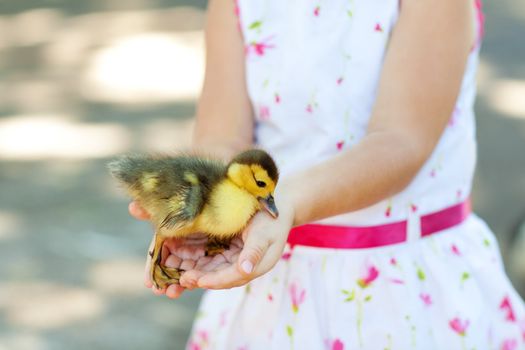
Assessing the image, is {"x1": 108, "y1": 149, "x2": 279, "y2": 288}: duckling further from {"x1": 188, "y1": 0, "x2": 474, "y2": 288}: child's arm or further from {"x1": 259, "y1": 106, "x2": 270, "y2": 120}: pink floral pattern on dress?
{"x1": 259, "y1": 106, "x2": 270, "y2": 120}: pink floral pattern on dress

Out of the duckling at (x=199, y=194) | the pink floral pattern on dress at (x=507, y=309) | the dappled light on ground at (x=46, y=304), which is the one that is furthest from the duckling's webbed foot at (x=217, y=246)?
the dappled light on ground at (x=46, y=304)

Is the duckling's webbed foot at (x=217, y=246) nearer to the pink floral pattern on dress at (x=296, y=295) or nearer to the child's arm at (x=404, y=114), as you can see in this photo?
the child's arm at (x=404, y=114)

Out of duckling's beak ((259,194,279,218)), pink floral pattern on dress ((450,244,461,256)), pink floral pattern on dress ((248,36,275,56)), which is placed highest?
pink floral pattern on dress ((248,36,275,56))

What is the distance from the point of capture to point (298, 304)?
1.57 m

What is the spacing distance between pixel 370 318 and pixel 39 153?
2.45 meters

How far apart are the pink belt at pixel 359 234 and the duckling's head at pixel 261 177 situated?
310mm

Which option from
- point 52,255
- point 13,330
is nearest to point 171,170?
point 13,330

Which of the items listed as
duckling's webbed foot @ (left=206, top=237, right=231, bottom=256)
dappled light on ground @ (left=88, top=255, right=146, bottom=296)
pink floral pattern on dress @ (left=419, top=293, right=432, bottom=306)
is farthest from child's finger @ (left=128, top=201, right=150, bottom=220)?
dappled light on ground @ (left=88, top=255, right=146, bottom=296)

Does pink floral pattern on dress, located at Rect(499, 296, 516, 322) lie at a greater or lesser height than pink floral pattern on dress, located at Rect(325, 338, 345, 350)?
greater

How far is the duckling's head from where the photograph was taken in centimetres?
128

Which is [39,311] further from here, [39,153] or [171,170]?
[171,170]

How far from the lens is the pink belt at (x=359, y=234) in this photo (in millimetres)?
1575

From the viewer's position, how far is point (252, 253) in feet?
3.95

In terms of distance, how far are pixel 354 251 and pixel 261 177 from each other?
0.35 metres
